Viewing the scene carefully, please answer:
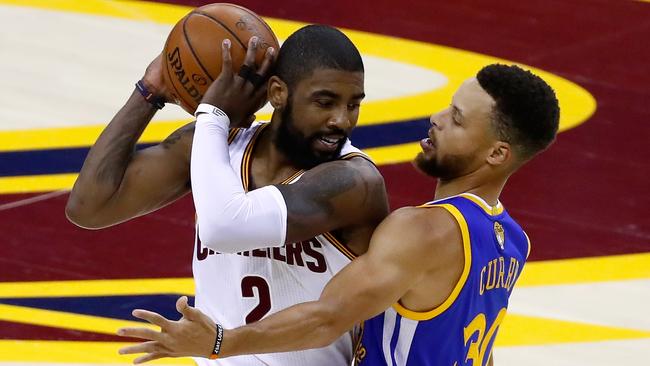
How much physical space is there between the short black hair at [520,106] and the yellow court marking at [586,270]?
3.06 metres

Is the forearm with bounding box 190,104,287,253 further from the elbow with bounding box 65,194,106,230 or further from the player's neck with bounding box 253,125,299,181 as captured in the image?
the elbow with bounding box 65,194,106,230

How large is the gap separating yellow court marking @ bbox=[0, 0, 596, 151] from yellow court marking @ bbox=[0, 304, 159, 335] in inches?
75.7

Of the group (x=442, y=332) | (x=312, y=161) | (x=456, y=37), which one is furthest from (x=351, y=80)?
(x=456, y=37)

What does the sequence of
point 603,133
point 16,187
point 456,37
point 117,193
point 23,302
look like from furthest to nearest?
1. point 456,37
2. point 603,133
3. point 16,187
4. point 23,302
5. point 117,193

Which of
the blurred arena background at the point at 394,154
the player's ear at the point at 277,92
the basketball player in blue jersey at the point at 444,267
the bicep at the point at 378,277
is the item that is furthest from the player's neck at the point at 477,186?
the blurred arena background at the point at 394,154

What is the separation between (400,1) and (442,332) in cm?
696

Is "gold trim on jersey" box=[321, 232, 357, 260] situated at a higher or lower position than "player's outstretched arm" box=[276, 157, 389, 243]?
lower

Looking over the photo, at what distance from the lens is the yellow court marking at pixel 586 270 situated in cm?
748

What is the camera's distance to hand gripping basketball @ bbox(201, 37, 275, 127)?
14.6ft

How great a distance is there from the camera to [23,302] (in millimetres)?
7023

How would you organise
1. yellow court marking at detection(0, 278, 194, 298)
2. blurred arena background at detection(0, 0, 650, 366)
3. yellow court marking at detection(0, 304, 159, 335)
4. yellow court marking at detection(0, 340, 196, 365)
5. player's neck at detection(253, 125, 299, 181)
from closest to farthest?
player's neck at detection(253, 125, 299, 181)
yellow court marking at detection(0, 340, 196, 365)
yellow court marking at detection(0, 304, 159, 335)
blurred arena background at detection(0, 0, 650, 366)
yellow court marking at detection(0, 278, 194, 298)

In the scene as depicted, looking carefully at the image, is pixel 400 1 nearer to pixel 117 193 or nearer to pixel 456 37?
pixel 456 37

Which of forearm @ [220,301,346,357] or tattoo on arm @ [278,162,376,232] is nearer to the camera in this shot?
forearm @ [220,301,346,357]

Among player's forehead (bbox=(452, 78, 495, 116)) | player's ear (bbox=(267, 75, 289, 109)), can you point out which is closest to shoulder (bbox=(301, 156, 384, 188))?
player's ear (bbox=(267, 75, 289, 109))
